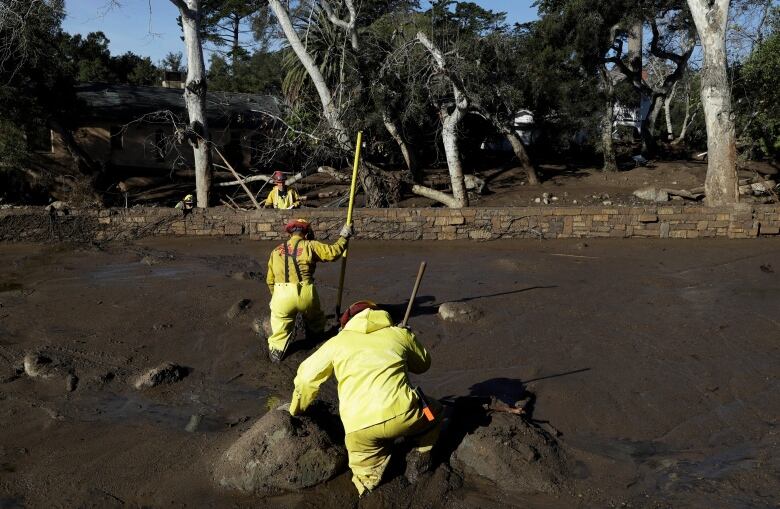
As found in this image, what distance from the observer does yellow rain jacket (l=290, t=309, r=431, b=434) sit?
14.8 ft

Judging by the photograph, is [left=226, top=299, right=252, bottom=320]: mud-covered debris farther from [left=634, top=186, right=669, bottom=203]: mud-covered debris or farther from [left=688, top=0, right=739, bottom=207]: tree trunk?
[left=634, top=186, right=669, bottom=203]: mud-covered debris

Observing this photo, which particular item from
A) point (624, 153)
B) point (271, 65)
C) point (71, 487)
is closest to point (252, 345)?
point (71, 487)

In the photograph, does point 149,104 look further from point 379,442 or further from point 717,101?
point 379,442

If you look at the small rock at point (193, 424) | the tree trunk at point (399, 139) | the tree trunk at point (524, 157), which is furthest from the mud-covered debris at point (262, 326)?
the tree trunk at point (524, 157)

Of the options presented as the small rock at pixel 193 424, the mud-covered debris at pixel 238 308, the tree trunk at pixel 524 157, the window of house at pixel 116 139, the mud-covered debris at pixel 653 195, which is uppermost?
the window of house at pixel 116 139

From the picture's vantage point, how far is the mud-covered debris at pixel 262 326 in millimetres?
7857

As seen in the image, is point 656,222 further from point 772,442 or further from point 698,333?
point 772,442

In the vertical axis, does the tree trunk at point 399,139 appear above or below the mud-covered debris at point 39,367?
above

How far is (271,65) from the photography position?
115 ft

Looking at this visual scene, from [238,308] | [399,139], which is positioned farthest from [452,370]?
[399,139]

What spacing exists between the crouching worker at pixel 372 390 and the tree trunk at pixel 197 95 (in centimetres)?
1264

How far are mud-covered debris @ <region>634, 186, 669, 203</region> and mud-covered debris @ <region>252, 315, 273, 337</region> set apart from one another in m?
14.2

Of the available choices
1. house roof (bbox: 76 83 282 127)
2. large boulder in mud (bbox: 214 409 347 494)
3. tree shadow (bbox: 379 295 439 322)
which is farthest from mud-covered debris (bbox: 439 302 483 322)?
house roof (bbox: 76 83 282 127)

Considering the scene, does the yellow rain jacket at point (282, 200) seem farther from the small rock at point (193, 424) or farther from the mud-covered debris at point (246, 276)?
the small rock at point (193, 424)
